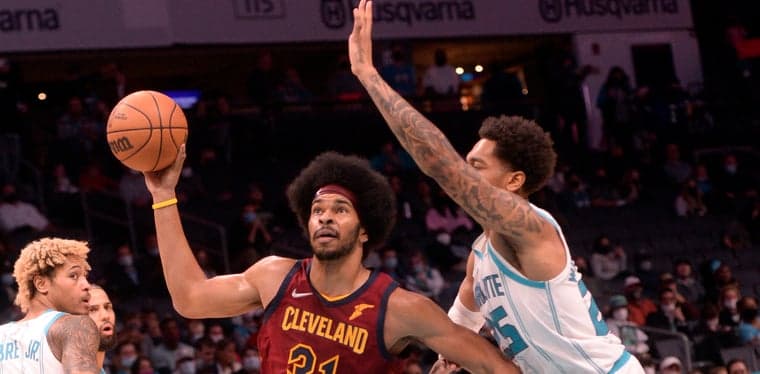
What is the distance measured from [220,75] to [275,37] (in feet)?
12.3

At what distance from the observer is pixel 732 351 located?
477 inches

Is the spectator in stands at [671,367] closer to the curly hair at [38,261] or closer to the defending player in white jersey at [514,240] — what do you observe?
the defending player in white jersey at [514,240]

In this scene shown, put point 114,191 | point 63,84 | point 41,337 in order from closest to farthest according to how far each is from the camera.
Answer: point 41,337 < point 114,191 < point 63,84

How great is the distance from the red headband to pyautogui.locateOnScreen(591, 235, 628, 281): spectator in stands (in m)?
9.56

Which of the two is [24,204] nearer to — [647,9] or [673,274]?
[673,274]

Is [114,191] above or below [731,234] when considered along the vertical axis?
above

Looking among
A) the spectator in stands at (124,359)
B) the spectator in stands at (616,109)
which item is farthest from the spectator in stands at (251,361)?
the spectator in stands at (616,109)

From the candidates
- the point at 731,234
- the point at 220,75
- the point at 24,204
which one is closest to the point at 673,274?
the point at 731,234

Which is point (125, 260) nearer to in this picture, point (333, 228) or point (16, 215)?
point (16, 215)

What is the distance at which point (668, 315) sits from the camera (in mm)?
13023

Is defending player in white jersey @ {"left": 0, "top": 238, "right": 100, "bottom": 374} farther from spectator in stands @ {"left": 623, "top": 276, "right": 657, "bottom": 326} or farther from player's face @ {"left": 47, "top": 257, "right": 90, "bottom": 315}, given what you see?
spectator in stands @ {"left": 623, "top": 276, "right": 657, "bottom": 326}

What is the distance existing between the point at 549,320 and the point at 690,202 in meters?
12.6

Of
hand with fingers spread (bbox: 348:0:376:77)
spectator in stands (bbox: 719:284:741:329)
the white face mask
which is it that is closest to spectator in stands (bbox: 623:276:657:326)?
the white face mask

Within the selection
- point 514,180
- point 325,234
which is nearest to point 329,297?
point 325,234
